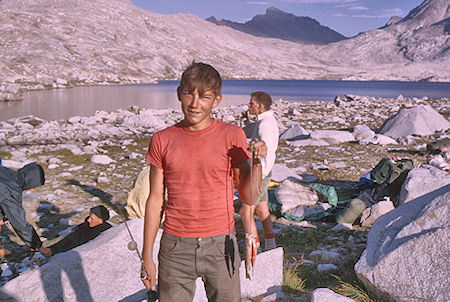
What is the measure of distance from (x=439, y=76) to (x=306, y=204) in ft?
545

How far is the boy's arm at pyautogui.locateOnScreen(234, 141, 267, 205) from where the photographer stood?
7.82 feet

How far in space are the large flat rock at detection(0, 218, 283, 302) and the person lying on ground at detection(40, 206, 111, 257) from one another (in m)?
1.21

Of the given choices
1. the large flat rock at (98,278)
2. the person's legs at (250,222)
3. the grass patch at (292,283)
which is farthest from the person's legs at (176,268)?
the grass patch at (292,283)

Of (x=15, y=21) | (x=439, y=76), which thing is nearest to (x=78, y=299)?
(x=15, y=21)

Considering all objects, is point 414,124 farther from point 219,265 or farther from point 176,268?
point 176,268

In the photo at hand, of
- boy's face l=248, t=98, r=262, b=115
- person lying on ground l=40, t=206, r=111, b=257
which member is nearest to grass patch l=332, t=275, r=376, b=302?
boy's face l=248, t=98, r=262, b=115

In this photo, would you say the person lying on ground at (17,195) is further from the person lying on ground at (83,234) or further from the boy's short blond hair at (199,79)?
the boy's short blond hair at (199,79)

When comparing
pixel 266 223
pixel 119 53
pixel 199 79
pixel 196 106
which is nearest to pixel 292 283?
pixel 266 223

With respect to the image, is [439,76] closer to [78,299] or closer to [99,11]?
[99,11]

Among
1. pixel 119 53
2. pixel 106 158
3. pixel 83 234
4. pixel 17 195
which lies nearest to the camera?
pixel 17 195

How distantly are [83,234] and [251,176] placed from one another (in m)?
3.92

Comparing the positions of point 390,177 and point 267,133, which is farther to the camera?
point 390,177

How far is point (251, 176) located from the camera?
240 cm

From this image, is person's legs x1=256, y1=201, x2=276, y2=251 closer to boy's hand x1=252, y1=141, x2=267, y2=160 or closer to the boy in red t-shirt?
the boy in red t-shirt
